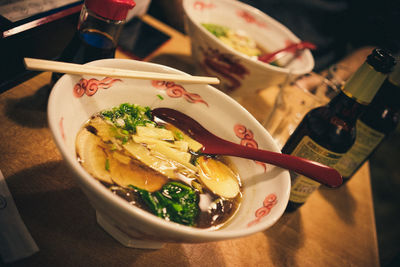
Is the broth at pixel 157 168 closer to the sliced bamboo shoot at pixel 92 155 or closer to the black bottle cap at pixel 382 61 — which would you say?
the sliced bamboo shoot at pixel 92 155

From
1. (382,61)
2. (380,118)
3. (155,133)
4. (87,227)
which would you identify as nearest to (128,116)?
(155,133)

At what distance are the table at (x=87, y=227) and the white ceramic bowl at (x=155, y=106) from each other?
53mm

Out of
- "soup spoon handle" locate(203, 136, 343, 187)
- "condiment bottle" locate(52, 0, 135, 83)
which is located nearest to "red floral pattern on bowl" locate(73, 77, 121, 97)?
"condiment bottle" locate(52, 0, 135, 83)

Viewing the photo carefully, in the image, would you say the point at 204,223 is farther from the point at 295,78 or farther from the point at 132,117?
the point at 295,78

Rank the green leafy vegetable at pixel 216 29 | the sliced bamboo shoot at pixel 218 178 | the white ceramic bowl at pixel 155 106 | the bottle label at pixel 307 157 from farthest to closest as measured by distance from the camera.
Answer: the green leafy vegetable at pixel 216 29, the bottle label at pixel 307 157, the sliced bamboo shoot at pixel 218 178, the white ceramic bowl at pixel 155 106

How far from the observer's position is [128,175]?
665 mm

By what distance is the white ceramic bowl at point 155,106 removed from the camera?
1.51 ft

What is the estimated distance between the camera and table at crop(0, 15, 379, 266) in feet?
2.10

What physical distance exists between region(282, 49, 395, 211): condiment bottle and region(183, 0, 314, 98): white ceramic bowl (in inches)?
12.6

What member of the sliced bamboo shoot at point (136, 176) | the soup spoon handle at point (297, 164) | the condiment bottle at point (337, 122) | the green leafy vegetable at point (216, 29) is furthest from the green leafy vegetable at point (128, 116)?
the green leafy vegetable at point (216, 29)

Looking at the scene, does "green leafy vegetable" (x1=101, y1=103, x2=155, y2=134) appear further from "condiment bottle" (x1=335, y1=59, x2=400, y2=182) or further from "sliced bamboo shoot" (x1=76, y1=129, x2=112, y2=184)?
"condiment bottle" (x1=335, y1=59, x2=400, y2=182)

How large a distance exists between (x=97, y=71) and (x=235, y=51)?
0.65m

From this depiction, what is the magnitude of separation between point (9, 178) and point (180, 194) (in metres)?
0.43


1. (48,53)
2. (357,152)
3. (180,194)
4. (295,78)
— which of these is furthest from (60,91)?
(357,152)
